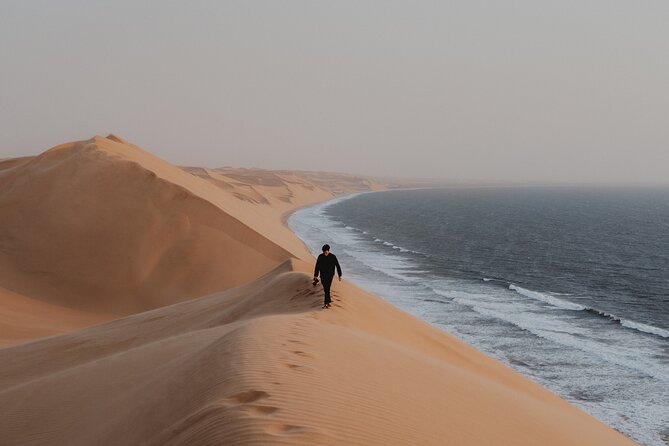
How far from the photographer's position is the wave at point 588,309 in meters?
25.8

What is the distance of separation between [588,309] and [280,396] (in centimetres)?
2759

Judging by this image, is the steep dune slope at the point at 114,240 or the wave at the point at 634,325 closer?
the wave at the point at 634,325

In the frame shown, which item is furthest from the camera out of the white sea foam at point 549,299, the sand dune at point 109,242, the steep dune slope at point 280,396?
the white sea foam at point 549,299

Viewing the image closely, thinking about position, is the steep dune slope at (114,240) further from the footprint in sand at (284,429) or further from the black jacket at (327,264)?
the footprint in sand at (284,429)

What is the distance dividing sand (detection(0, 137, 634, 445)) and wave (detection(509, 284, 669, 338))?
13.6 m

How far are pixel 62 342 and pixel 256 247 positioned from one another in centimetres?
1708

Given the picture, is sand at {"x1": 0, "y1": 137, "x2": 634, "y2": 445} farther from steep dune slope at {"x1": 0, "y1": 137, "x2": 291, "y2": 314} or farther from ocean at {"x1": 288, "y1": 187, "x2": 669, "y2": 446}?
ocean at {"x1": 288, "y1": 187, "x2": 669, "y2": 446}

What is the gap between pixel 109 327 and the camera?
672 inches

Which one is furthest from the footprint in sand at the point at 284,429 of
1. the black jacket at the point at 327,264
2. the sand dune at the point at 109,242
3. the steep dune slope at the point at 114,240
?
the steep dune slope at the point at 114,240

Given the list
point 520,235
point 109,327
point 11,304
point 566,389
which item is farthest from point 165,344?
point 520,235

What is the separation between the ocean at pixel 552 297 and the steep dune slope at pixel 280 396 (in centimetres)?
524

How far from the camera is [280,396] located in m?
6.16

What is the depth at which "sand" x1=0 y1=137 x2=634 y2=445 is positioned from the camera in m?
6.26

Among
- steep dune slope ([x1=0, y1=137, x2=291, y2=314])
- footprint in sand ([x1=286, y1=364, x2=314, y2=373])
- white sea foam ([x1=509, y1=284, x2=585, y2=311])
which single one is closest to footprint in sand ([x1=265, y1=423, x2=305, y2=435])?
footprint in sand ([x1=286, y1=364, x2=314, y2=373])
